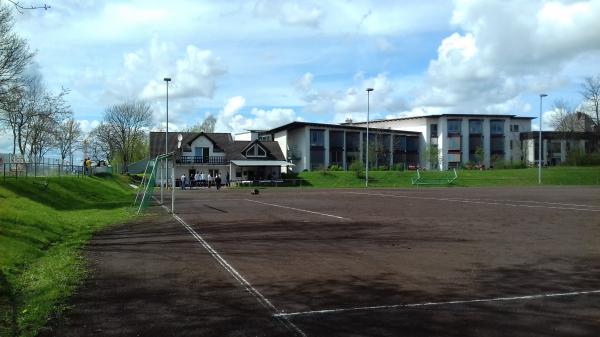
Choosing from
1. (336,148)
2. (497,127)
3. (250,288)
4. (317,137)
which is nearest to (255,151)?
(317,137)

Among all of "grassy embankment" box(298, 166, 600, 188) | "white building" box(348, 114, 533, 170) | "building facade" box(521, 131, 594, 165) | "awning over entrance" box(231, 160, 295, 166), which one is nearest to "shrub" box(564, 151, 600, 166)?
"grassy embankment" box(298, 166, 600, 188)

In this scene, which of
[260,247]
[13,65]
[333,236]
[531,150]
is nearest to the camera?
[260,247]

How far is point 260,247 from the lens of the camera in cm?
1220

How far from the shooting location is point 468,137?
10675 centimetres

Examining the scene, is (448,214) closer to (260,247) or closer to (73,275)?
(260,247)

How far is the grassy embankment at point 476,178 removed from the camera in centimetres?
6544

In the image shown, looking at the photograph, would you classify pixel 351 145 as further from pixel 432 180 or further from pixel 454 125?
pixel 432 180

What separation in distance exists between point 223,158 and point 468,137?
2081 inches

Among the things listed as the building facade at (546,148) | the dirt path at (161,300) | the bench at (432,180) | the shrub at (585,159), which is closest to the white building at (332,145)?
the bench at (432,180)

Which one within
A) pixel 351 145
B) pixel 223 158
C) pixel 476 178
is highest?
pixel 351 145

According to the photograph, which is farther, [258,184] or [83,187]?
[258,184]

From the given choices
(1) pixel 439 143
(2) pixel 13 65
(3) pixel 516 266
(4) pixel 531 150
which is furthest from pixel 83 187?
(4) pixel 531 150

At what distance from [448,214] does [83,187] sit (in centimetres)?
2423

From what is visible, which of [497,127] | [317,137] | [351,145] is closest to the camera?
[317,137]
